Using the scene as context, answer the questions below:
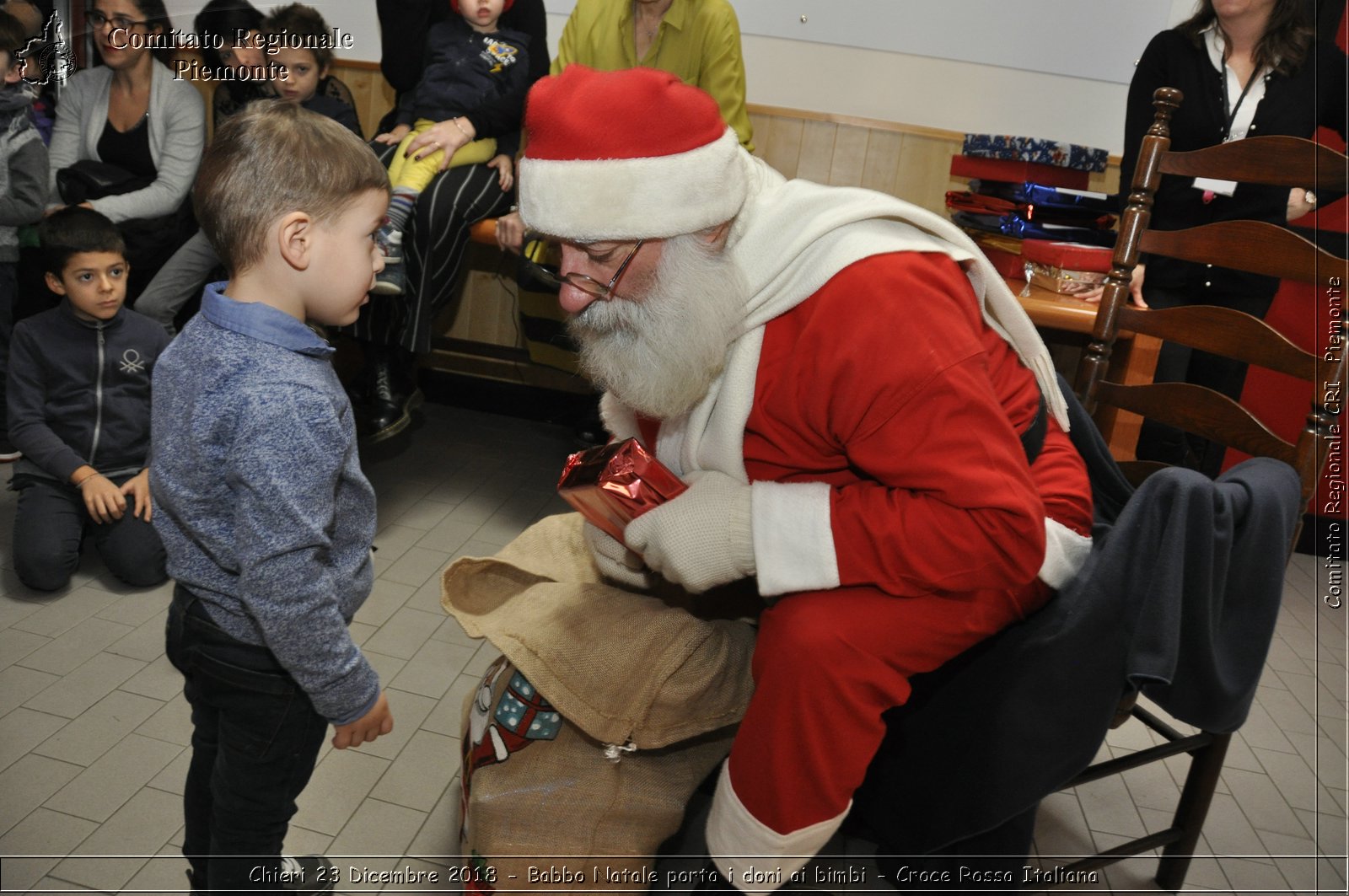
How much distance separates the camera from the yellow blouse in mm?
2965

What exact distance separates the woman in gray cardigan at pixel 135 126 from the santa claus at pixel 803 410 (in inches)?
75.4

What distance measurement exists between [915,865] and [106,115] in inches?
122

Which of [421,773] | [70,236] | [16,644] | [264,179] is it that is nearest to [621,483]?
[264,179]

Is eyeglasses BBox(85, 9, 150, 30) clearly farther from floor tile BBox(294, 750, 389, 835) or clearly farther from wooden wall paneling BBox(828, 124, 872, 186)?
wooden wall paneling BBox(828, 124, 872, 186)

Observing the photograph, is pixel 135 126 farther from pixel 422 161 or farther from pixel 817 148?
pixel 817 148

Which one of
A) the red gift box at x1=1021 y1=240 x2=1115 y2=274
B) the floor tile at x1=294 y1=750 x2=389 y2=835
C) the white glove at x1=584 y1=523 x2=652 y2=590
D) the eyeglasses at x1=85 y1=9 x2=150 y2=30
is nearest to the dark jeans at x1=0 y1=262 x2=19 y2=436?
the eyeglasses at x1=85 y1=9 x2=150 y2=30

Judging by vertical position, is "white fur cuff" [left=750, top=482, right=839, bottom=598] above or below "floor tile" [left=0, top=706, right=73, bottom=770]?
above

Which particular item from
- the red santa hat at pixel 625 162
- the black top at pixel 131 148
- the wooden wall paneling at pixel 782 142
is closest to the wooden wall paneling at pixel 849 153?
the wooden wall paneling at pixel 782 142

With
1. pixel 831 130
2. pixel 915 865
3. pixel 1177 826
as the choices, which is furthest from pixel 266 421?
pixel 831 130

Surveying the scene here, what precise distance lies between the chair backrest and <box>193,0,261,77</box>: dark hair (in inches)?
98.9

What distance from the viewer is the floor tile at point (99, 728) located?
1883 millimetres

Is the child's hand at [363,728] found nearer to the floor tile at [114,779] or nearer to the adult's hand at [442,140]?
the floor tile at [114,779]

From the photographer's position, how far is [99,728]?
1.96 meters

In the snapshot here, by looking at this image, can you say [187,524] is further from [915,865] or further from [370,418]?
[370,418]
